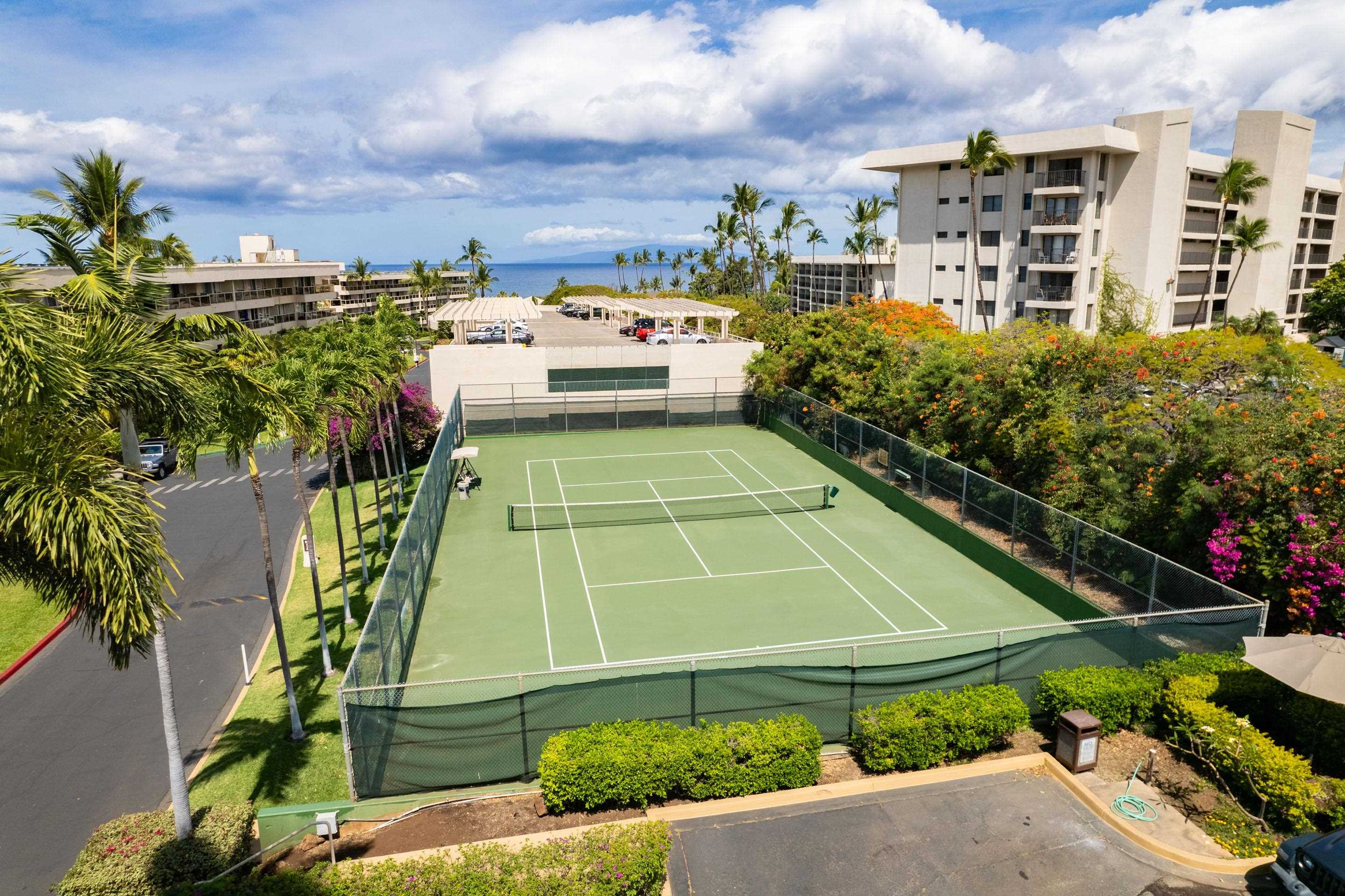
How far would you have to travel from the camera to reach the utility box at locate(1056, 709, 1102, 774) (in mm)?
11586

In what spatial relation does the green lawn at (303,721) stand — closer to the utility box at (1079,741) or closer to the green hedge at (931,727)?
the green hedge at (931,727)

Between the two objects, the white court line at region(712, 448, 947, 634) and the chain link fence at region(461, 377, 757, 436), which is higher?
the chain link fence at region(461, 377, 757, 436)

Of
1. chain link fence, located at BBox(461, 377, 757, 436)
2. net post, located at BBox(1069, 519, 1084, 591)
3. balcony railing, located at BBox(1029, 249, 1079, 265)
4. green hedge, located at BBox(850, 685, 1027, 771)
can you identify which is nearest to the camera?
green hedge, located at BBox(850, 685, 1027, 771)

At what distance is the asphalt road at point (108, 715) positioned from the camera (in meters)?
12.5

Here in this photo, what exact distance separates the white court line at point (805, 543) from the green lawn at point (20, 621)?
61.6 feet

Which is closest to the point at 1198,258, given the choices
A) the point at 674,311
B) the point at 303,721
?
the point at 674,311

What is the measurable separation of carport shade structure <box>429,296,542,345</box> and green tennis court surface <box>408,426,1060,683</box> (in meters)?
13.5

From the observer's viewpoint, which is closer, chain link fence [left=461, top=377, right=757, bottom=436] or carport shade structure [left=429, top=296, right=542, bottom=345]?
chain link fence [left=461, top=377, right=757, bottom=436]

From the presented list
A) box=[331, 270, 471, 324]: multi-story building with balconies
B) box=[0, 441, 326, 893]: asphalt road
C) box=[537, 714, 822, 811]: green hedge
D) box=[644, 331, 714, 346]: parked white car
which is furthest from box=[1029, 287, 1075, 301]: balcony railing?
box=[331, 270, 471, 324]: multi-story building with balconies

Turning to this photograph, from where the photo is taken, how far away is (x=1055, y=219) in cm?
5397

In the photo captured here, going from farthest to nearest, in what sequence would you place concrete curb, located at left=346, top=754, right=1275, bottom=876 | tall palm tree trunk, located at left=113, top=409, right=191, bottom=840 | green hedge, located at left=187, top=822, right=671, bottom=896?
concrete curb, located at left=346, top=754, right=1275, bottom=876, tall palm tree trunk, located at left=113, top=409, right=191, bottom=840, green hedge, located at left=187, top=822, right=671, bottom=896

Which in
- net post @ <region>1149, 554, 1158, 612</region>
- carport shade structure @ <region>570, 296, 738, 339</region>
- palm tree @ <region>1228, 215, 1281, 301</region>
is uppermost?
palm tree @ <region>1228, 215, 1281, 301</region>

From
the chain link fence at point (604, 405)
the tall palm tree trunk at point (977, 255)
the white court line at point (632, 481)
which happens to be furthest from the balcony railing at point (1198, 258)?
the white court line at point (632, 481)

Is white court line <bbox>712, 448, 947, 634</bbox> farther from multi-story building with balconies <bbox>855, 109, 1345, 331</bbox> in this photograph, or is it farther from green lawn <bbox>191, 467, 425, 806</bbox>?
multi-story building with balconies <bbox>855, 109, 1345, 331</bbox>
